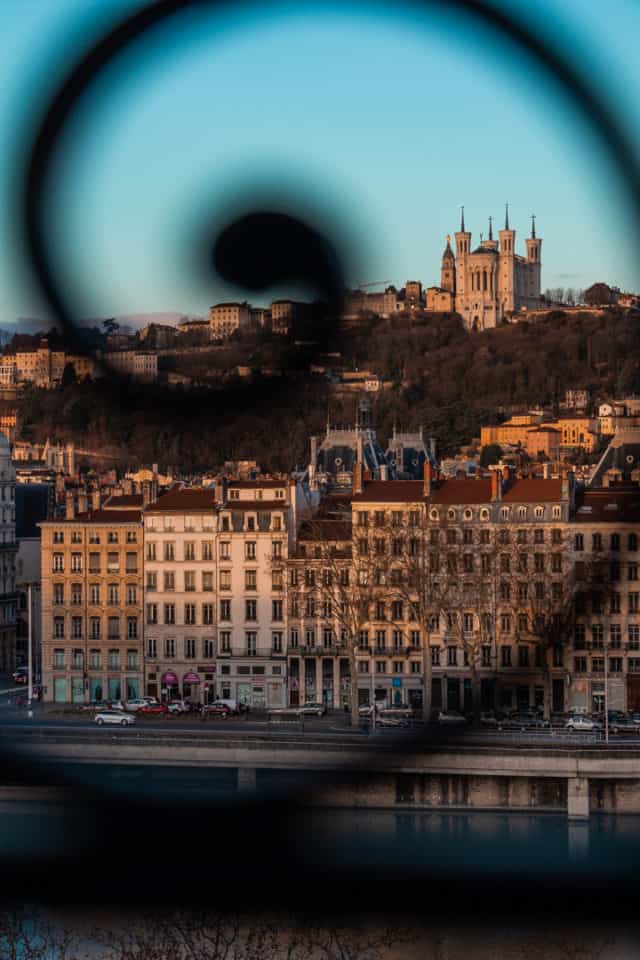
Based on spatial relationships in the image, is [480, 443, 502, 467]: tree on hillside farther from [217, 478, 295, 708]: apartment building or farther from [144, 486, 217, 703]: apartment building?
[217, 478, 295, 708]: apartment building

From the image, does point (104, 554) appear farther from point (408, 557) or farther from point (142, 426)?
point (142, 426)

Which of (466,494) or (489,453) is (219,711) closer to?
(466,494)

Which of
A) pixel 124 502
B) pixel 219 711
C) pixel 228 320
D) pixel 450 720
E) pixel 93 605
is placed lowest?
pixel 219 711

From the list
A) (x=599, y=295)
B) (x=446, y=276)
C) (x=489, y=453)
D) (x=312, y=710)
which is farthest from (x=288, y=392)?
(x=489, y=453)

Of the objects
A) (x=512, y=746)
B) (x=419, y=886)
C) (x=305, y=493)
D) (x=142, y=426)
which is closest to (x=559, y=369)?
(x=419, y=886)

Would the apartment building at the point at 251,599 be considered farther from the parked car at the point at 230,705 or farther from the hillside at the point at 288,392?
the hillside at the point at 288,392

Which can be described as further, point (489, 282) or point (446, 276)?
point (489, 282)
